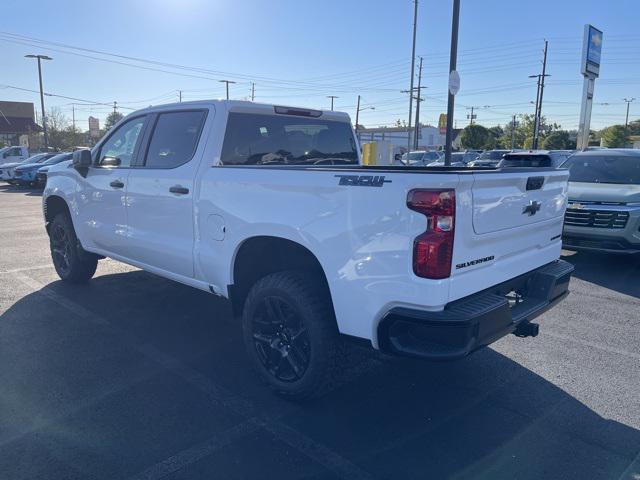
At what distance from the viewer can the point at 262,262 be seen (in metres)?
3.93

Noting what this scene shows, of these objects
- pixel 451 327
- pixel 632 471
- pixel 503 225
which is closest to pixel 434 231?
pixel 451 327

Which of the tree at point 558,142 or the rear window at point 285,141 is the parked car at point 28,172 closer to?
the rear window at point 285,141

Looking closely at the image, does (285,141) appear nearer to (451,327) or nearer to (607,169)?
(451,327)

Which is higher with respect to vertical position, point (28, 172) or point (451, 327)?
point (451, 327)

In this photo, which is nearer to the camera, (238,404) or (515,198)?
(515,198)

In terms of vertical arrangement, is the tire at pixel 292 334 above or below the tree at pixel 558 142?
below

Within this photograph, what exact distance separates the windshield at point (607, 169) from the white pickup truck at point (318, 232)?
16.5 feet

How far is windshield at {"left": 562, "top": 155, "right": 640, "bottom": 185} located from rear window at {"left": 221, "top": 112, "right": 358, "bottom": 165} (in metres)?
4.85

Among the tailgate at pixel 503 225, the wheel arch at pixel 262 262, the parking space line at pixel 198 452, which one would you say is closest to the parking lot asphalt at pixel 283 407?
the parking space line at pixel 198 452

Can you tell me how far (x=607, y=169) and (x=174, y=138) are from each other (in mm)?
7136

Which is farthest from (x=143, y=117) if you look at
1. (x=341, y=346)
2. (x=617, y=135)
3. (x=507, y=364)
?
(x=617, y=135)

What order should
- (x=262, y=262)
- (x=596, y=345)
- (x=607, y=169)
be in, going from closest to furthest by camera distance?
(x=262, y=262)
(x=596, y=345)
(x=607, y=169)

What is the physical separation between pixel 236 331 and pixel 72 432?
191 cm

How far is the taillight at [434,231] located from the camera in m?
2.69
